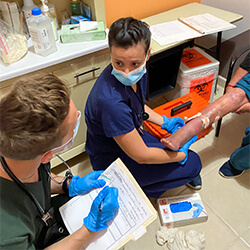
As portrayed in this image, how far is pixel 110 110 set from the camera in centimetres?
104

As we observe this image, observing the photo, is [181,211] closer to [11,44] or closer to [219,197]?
[219,197]

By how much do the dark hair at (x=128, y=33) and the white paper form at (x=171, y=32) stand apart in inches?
27.3

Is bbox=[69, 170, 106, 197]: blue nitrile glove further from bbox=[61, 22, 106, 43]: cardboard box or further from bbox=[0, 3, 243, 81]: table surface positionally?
bbox=[61, 22, 106, 43]: cardboard box

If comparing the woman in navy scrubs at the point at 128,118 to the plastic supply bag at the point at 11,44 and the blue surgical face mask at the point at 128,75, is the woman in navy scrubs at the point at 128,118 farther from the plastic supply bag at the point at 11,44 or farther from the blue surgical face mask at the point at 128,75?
the plastic supply bag at the point at 11,44

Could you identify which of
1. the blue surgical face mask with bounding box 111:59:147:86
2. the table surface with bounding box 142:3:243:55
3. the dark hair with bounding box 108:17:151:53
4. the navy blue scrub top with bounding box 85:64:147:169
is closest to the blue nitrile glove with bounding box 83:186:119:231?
the navy blue scrub top with bounding box 85:64:147:169

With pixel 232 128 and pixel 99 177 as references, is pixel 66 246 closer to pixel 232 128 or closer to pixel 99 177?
pixel 99 177

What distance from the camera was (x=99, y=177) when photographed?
1.12 m

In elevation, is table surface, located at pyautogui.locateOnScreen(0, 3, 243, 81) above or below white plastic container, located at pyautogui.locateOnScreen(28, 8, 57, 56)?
below

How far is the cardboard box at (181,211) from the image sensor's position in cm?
144

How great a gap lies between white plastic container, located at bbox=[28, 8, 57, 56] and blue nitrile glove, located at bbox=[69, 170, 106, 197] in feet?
2.45

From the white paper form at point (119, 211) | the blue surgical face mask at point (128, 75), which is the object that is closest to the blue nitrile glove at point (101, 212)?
the white paper form at point (119, 211)

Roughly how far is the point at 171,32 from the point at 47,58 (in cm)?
98

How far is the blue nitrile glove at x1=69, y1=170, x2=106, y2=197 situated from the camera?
42.1 inches

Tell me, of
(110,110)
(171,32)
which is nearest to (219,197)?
(110,110)
